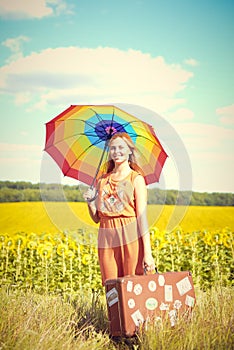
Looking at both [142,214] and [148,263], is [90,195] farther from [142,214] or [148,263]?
[148,263]

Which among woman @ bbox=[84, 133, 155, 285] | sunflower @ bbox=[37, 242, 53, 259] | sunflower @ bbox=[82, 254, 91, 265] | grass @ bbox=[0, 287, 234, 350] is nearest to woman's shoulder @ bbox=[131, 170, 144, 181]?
woman @ bbox=[84, 133, 155, 285]

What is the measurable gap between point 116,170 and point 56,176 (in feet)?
1.43

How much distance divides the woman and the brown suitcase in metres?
0.17

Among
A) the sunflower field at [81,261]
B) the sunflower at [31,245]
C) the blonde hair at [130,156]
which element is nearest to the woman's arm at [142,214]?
the blonde hair at [130,156]

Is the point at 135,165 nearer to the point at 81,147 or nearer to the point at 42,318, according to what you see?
the point at 81,147

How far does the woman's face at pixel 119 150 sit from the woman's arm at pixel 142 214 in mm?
170

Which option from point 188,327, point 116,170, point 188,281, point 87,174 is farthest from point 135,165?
point 188,327

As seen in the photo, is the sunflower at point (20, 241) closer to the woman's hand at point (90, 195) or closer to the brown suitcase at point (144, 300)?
the woman's hand at point (90, 195)

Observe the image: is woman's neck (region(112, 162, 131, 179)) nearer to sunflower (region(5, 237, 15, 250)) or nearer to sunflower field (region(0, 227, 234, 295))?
sunflower field (region(0, 227, 234, 295))

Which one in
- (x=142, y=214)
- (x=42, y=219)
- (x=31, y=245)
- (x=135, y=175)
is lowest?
(x=31, y=245)

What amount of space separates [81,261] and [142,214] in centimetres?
244

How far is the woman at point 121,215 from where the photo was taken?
348 centimetres

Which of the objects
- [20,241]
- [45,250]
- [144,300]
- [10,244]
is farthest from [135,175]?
[10,244]

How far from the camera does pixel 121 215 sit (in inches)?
137
